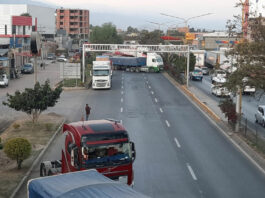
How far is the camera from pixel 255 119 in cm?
3325

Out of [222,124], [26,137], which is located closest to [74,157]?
[26,137]

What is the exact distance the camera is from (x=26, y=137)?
25312 millimetres

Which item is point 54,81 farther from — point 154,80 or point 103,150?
point 103,150

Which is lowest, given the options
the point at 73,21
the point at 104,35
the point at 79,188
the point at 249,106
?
the point at 249,106

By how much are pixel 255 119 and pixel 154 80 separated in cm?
3120

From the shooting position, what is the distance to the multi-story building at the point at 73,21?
550 feet

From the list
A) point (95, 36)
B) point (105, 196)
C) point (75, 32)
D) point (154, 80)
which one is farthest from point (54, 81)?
point (75, 32)

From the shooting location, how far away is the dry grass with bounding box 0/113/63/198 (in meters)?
17.0

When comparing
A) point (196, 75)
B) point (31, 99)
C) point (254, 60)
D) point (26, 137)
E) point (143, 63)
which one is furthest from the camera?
point (143, 63)

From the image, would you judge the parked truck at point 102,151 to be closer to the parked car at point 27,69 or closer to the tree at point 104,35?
the parked car at point 27,69

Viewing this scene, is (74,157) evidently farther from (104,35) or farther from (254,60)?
(104,35)

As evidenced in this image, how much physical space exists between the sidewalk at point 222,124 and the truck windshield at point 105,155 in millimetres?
8047

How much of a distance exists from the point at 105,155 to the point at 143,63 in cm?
6548

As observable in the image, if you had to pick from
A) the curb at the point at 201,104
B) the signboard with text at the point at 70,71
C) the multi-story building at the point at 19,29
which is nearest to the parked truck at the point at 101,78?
the signboard with text at the point at 70,71
